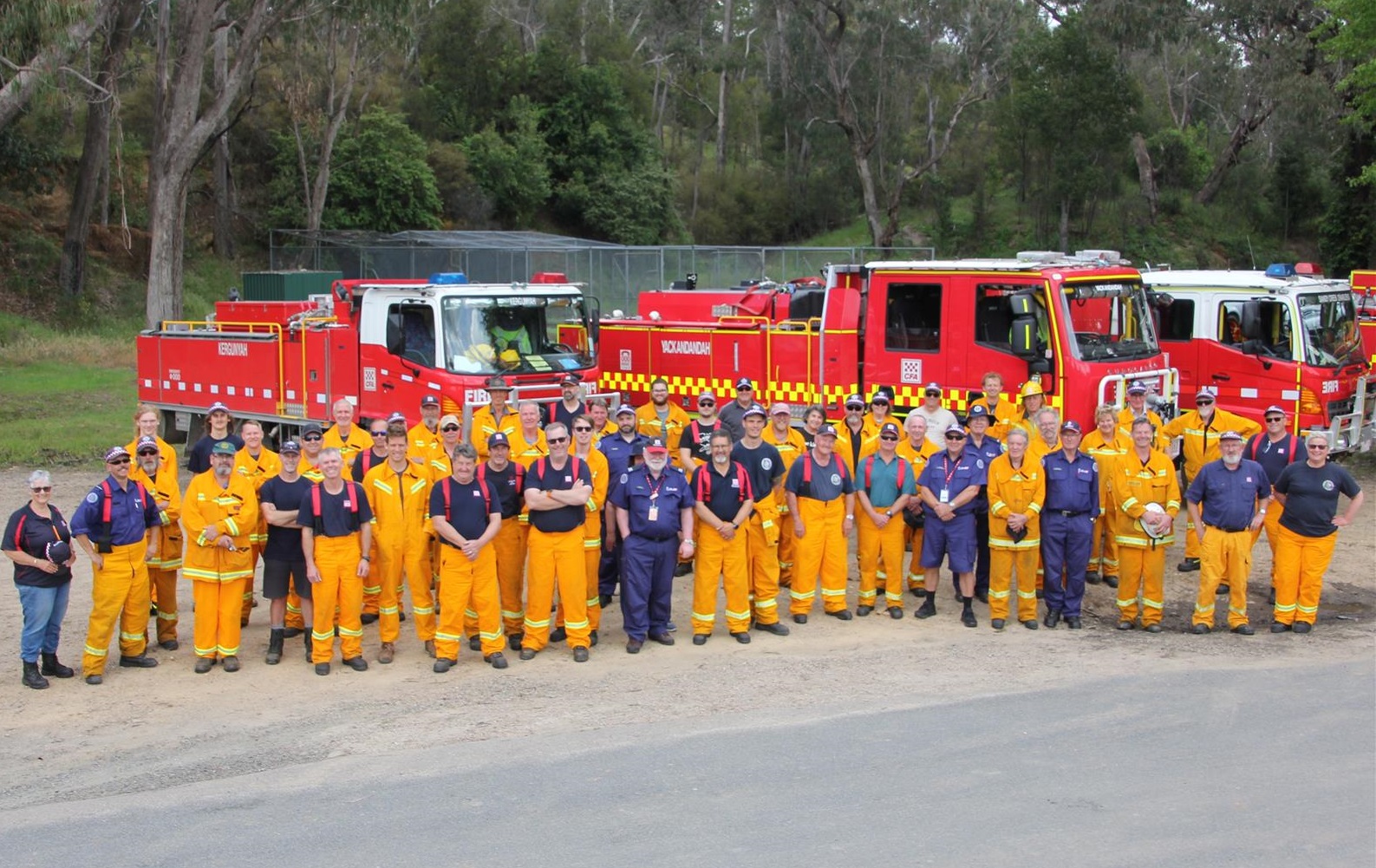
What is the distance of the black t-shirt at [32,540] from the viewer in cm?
909

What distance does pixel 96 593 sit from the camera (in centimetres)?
940

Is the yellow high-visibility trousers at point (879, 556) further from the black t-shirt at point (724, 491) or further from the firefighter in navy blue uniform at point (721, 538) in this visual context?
the black t-shirt at point (724, 491)

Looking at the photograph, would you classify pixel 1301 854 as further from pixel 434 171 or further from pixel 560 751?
pixel 434 171

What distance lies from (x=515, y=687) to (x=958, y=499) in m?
4.12

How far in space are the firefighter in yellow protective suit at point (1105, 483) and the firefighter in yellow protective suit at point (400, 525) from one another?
5.73 meters

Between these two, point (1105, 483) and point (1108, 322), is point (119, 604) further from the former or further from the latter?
point (1108, 322)

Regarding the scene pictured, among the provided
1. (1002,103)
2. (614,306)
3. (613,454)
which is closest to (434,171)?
(614,306)

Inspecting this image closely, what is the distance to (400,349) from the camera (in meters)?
14.9

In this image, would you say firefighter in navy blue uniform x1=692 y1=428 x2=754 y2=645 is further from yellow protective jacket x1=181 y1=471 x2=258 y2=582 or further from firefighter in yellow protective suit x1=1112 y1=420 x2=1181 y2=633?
yellow protective jacket x1=181 y1=471 x2=258 y2=582

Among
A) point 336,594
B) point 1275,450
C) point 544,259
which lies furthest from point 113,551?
point 544,259

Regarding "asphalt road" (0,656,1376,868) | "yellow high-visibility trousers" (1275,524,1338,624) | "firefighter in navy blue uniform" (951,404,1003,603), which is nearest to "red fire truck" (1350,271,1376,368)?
"yellow high-visibility trousers" (1275,524,1338,624)

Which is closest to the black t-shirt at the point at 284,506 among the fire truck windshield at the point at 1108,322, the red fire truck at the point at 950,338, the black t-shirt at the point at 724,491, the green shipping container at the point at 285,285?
the black t-shirt at the point at 724,491

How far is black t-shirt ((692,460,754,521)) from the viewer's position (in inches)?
408

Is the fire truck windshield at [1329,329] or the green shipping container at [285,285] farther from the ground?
the green shipping container at [285,285]
